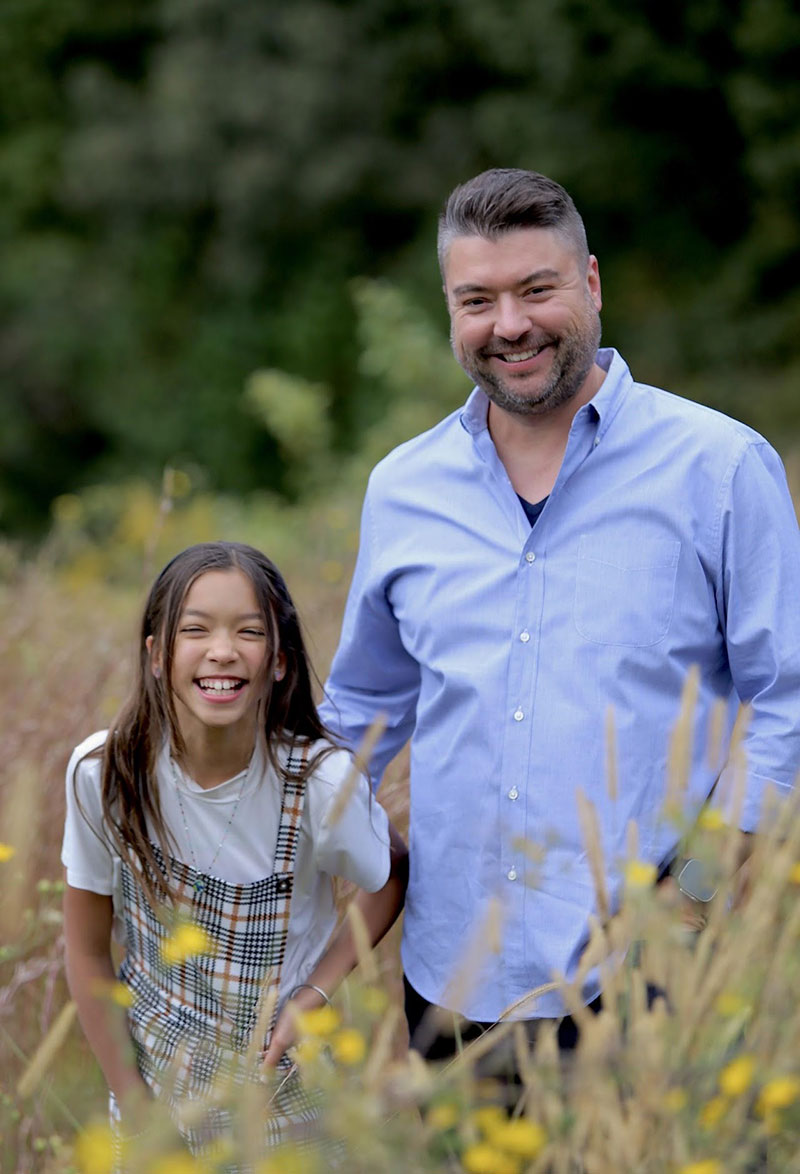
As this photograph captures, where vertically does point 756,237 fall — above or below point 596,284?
above

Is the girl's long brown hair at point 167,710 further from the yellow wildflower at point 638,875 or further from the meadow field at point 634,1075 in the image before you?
the yellow wildflower at point 638,875

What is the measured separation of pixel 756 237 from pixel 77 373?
970 cm

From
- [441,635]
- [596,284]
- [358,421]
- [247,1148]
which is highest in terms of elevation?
[358,421]

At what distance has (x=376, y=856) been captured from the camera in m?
2.05

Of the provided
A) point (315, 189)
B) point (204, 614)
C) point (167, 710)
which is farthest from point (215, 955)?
point (315, 189)

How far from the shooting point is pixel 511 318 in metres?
2.10

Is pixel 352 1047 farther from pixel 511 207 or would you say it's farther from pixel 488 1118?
pixel 511 207

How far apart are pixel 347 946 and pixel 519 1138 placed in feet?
3.30

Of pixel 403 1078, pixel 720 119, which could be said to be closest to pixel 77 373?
pixel 720 119

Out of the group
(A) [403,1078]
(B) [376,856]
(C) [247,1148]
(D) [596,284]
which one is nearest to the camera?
(C) [247,1148]

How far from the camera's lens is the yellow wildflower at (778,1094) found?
106 centimetres

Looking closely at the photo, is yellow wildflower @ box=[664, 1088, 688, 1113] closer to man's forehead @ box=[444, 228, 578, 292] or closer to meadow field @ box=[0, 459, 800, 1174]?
meadow field @ box=[0, 459, 800, 1174]

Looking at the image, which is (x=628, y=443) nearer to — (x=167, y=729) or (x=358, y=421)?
(x=167, y=729)

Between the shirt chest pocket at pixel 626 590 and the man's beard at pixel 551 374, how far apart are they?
24 centimetres
